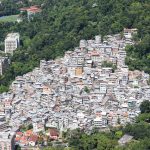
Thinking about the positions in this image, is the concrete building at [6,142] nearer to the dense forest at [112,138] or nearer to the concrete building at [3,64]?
the dense forest at [112,138]

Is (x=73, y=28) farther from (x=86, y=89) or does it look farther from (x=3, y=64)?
(x=86, y=89)

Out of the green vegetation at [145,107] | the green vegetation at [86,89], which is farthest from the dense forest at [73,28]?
the green vegetation at [145,107]

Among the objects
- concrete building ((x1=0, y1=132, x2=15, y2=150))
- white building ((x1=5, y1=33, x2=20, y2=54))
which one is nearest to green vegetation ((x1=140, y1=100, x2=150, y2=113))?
concrete building ((x1=0, y1=132, x2=15, y2=150))

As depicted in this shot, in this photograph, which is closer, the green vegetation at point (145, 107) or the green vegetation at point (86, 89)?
the green vegetation at point (145, 107)

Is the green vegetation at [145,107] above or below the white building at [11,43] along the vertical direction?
below

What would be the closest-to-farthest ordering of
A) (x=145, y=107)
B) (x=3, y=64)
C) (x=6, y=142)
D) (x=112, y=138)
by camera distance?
(x=6, y=142) → (x=112, y=138) → (x=145, y=107) → (x=3, y=64)

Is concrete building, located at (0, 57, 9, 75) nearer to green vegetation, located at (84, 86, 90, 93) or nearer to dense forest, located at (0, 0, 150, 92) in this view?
dense forest, located at (0, 0, 150, 92)

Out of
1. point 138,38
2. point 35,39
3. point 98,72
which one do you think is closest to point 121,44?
point 138,38

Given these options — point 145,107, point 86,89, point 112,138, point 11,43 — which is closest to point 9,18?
point 11,43

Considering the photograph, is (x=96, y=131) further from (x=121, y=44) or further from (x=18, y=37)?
(x=18, y=37)
